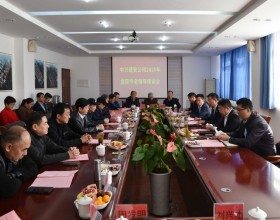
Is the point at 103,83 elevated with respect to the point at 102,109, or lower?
elevated

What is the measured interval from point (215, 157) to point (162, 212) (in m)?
0.67

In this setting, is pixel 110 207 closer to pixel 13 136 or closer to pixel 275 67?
pixel 13 136

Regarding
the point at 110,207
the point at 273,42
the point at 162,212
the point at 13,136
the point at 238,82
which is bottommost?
the point at 162,212

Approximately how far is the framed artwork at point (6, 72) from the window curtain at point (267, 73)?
5.78 m

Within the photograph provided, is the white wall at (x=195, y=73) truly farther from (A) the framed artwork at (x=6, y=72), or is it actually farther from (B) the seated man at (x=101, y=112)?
(A) the framed artwork at (x=6, y=72)

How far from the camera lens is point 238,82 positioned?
331 inches

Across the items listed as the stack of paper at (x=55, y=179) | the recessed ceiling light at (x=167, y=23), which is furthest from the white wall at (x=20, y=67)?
the stack of paper at (x=55, y=179)

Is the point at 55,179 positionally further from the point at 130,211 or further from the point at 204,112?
the point at 204,112

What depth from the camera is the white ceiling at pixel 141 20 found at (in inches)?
168

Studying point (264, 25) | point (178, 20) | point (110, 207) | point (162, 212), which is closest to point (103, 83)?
point (178, 20)

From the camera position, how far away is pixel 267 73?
6.30 metres

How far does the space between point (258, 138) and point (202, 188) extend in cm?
111

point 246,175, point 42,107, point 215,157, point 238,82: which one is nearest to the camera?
point 246,175

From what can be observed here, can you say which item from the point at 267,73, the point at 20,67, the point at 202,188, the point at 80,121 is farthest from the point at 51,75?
the point at 202,188
